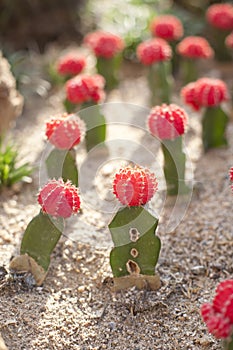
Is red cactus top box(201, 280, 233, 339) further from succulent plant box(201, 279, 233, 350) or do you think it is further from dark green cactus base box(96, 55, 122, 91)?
dark green cactus base box(96, 55, 122, 91)

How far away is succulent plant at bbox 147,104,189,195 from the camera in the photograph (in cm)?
337

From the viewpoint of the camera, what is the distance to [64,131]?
326 cm

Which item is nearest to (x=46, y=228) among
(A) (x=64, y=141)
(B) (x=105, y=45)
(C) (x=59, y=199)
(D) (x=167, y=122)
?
(C) (x=59, y=199)

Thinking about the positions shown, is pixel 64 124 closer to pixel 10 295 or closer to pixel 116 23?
pixel 10 295

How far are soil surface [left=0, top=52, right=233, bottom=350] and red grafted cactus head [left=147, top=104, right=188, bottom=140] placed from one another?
492 mm

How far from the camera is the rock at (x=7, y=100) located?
426cm

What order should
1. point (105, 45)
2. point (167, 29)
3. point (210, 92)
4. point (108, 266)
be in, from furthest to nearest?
point (167, 29)
point (105, 45)
point (210, 92)
point (108, 266)

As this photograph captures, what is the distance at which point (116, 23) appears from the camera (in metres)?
5.91

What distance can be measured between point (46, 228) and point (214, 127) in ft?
5.47

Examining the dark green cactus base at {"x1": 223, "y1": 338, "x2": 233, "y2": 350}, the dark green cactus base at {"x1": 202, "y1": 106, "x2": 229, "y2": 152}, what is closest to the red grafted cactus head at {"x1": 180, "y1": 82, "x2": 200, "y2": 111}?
the dark green cactus base at {"x1": 202, "y1": 106, "x2": 229, "y2": 152}

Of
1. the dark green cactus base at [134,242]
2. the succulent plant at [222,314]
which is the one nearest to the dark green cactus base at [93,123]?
the dark green cactus base at [134,242]

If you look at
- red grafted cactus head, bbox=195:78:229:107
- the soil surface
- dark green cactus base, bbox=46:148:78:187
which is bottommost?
the soil surface

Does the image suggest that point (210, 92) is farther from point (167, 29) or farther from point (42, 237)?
point (42, 237)

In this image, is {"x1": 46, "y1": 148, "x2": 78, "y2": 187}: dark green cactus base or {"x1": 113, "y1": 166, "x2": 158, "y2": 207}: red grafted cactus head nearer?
{"x1": 113, "y1": 166, "x2": 158, "y2": 207}: red grafted cactus head
